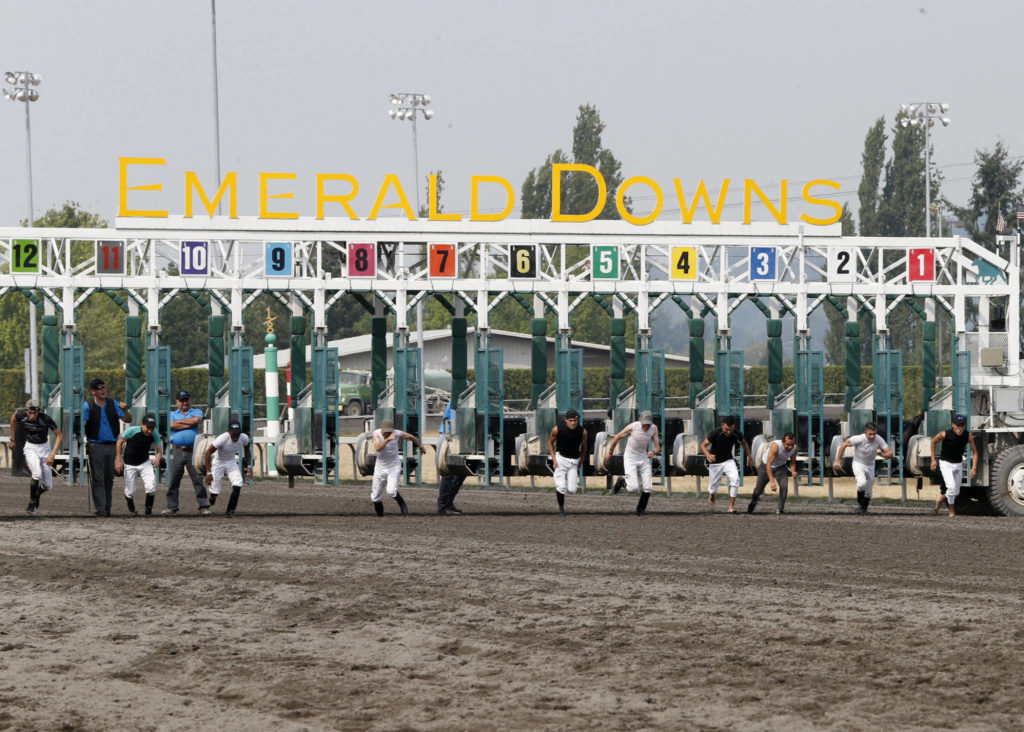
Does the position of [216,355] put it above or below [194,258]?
below

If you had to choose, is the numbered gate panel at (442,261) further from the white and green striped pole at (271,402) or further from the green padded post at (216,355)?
the white and green striped pole at (271,402)

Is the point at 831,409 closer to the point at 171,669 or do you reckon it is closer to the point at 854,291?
the point at 854,291

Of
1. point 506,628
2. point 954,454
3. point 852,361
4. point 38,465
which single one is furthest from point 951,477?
point 506,628

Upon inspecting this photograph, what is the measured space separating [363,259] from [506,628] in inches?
788

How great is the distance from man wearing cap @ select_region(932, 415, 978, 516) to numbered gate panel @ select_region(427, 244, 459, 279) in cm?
1100

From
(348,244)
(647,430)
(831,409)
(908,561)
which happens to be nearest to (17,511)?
(647,430)

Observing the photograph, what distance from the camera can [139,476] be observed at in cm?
2020

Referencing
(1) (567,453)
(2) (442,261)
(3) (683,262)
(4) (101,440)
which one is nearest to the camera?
(4) (101,440)

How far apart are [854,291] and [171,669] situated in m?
23.2

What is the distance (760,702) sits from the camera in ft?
26.8

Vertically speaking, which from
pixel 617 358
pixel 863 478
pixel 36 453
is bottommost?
pixel 863 478

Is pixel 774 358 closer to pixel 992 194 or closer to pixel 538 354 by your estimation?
pixel 538 354

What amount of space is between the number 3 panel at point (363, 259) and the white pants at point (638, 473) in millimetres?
10139

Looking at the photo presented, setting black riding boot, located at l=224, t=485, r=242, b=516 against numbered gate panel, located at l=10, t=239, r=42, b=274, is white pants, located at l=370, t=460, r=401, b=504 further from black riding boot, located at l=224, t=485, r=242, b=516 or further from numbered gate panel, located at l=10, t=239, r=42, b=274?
numbered gate panel, located at l=10, t=239, r=42, b=274
